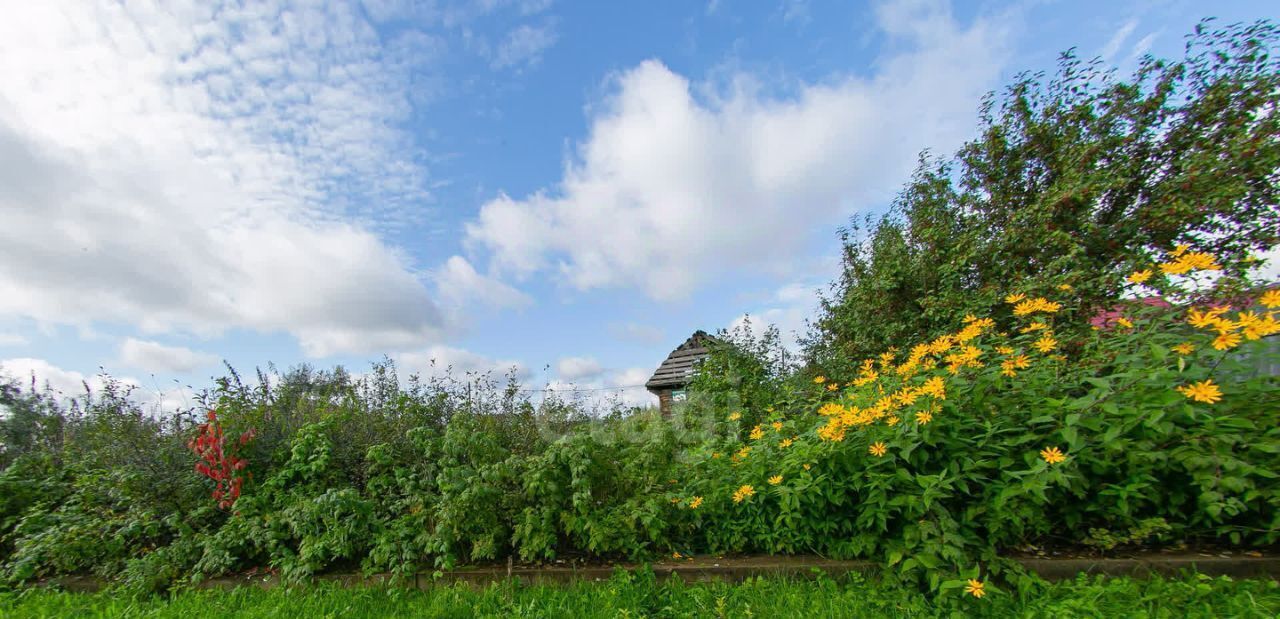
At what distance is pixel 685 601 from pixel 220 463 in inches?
125

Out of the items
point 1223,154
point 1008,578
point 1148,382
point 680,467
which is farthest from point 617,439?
point 1223,154

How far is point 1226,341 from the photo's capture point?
6.00 feet

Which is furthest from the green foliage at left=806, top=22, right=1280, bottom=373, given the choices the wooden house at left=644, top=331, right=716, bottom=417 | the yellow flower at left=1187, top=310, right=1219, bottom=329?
the wooden house at left=644, top=331, right=716, bottom=417

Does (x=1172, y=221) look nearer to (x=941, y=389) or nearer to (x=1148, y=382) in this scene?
(x=1148, y=382)

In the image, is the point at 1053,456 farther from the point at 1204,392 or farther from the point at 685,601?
the point at 685,601

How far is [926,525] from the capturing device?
7.16ft

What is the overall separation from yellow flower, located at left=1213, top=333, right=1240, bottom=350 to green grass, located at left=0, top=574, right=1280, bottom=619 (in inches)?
41.1

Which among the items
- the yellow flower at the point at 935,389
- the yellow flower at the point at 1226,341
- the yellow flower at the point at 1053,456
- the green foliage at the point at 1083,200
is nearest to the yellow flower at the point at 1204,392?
the yellow flower at the point at 1226,341

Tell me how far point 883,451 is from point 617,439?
1649mm

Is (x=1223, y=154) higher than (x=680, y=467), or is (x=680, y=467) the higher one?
(x=1223, y=154)

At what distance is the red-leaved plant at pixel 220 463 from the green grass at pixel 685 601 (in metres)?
0.60

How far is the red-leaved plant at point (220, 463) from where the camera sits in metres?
3.15

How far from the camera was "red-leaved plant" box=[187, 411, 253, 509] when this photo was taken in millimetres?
3147

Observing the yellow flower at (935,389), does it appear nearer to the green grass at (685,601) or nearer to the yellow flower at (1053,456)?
the yellow flower at (1053,456)
